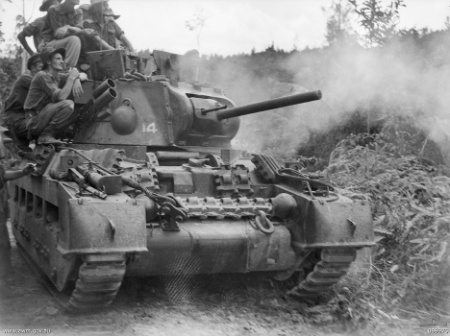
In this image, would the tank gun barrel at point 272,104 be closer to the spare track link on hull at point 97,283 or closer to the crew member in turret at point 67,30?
the crew member in turret at point 67,30

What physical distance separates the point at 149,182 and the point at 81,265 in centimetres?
142

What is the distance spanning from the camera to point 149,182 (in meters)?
7.23

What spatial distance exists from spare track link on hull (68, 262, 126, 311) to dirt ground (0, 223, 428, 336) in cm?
27

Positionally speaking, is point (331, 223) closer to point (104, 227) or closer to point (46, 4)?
point (104, 227)

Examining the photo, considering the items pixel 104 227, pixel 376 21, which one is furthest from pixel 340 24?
pixel 104 227

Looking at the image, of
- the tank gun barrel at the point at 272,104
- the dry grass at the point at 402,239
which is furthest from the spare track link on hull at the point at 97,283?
→ the tank gun barrel at the point at 272,104

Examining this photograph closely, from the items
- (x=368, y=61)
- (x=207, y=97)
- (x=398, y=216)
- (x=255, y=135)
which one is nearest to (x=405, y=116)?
(x=368, y=61)

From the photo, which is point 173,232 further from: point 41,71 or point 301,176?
point 41,71

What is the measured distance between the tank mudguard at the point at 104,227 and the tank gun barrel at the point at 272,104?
2694 mm

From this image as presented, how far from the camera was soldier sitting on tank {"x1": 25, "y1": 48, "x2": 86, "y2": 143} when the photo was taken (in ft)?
27.6

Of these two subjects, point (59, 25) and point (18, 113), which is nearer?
point (18, 113)

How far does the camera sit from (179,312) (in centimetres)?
719

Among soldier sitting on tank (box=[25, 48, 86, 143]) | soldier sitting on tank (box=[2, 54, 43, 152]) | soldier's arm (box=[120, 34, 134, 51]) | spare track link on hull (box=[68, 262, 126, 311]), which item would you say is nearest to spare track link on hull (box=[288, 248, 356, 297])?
spare track link on hull (box=[68, 262, 126, 311])

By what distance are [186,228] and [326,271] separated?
1.79 metres
